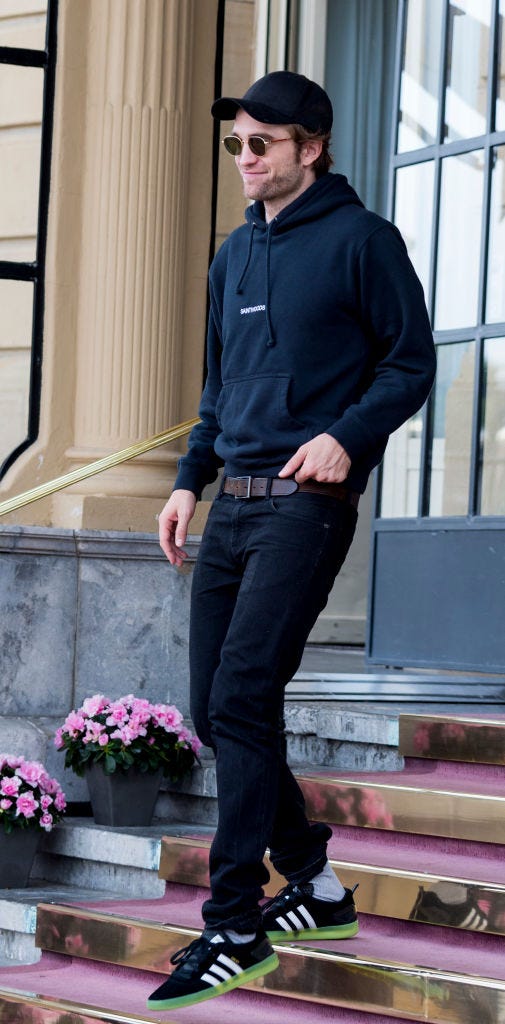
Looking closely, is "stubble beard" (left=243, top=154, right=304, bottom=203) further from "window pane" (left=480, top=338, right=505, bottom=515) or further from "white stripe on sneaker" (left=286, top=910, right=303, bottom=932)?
"window pane" (left=480, top=338, right=505, bottom=515)

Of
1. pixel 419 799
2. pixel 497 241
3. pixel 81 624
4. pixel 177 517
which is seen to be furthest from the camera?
pixel 497 241

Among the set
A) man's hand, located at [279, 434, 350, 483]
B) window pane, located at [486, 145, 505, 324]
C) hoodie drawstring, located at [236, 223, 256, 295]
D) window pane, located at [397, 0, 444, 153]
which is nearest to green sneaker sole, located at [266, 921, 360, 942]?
man's hand, located at [279, 434, 350, 483]

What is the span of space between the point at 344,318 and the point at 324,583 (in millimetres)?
495

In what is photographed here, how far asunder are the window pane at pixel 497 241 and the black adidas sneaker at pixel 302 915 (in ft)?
9.89

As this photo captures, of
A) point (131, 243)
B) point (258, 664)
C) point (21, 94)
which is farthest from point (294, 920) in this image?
point (21, 94)

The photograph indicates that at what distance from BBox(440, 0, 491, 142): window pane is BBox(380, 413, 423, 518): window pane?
3.55 ft

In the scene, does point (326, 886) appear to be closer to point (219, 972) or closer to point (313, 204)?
point (219, 972)

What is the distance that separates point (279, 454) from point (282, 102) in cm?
66

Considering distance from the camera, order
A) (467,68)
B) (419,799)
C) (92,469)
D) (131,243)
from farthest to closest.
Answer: (467,68)
(131,243)
(92,469)
(419,799)

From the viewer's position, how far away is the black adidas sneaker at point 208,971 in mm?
2951

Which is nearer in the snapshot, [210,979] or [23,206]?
[210,979]

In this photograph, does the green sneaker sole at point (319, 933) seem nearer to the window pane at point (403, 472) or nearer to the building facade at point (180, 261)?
the building facade at point (180, 261)

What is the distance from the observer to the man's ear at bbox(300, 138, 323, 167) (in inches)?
126

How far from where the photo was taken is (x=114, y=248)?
18.6 ft
